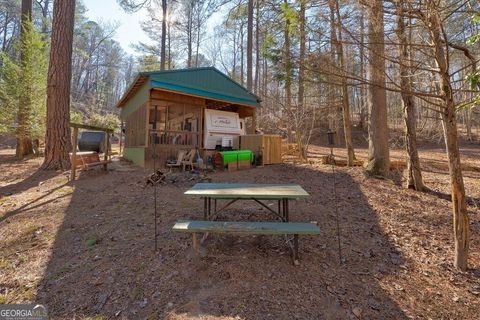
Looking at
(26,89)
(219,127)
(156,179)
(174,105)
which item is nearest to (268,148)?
(219,127)

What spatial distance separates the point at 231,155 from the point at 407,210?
17.7ft

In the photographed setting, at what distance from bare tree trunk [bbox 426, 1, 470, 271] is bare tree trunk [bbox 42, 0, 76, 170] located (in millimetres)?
9865

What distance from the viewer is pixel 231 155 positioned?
27.5 ft

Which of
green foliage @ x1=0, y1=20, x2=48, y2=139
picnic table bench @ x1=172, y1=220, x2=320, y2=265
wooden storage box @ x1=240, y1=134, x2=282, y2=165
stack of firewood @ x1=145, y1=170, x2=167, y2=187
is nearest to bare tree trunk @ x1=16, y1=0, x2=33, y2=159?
green foliage @ x1=0, y1=20, x2=48, y2=139

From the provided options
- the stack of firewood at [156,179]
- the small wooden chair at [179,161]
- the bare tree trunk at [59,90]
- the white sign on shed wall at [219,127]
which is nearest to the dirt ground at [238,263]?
the stack of firewood at [156,179]

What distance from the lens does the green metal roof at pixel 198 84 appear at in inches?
325

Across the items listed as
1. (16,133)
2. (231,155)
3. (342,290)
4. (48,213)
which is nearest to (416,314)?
(342,290)

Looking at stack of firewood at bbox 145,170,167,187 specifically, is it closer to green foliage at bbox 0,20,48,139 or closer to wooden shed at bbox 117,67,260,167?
wooden shed at bbox 117,67,260,167

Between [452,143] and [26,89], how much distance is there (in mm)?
15996

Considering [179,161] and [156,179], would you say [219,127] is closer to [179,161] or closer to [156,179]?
[179,161]

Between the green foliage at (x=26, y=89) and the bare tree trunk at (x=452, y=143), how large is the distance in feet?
49.3

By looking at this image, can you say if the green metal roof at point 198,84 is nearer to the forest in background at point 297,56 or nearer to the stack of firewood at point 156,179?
the forest in background at point 297,56

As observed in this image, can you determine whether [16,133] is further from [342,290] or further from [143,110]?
[342,290]

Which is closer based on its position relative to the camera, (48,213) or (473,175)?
(48,213)
